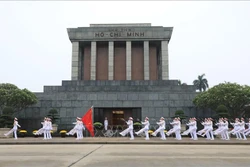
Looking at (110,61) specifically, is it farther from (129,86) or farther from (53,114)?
(53,114)

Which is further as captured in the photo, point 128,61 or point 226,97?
point 128,61

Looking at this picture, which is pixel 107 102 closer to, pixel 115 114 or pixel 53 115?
pixel 115 114

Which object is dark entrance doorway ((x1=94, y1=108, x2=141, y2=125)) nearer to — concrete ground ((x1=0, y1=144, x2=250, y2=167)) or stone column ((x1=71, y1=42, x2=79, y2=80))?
stone column ((x1=71, y1=42, x2=79, y2=80))

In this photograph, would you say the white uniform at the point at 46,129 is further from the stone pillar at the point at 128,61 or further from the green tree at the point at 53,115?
the stone pillar at the point at 128,61

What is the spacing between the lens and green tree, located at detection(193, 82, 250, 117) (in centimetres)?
2941

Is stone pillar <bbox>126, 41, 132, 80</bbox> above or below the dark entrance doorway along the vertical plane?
above

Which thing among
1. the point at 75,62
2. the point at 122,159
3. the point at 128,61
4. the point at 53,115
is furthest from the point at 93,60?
the point at 122,159

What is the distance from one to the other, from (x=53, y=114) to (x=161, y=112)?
39.7 ft

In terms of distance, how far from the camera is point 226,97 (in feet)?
96.6

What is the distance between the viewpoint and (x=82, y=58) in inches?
1788

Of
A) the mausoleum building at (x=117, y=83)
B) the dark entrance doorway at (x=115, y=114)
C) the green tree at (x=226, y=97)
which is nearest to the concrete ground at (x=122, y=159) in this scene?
the green tree at (x=226, y=97)

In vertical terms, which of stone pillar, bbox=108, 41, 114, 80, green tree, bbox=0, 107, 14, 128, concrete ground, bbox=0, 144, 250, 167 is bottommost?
concrete ground, bbox=0, 144, 250, 167

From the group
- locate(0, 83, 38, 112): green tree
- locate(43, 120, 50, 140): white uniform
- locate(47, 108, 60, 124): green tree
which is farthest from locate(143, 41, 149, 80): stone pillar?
locate(43, 120, 50, 140): white uniform

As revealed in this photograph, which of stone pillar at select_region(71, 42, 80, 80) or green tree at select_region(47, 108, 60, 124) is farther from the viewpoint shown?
stone pillar at select_region(71, 42, 80, 80)
